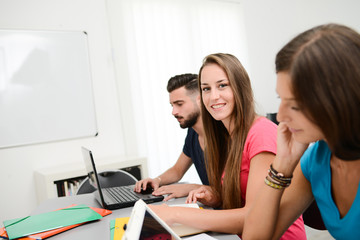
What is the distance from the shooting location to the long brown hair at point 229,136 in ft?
4.44

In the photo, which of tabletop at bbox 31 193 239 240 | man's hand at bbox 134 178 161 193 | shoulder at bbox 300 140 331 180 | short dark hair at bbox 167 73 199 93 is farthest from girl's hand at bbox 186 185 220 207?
short dark hair at bbox 167 73 199 93

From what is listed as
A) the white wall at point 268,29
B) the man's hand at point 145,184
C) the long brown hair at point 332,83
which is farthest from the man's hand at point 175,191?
the white wall at point 268,29

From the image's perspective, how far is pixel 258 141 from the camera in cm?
127

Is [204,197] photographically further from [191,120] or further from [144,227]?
[191,120]

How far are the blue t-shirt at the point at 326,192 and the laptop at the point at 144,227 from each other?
449 millimetres

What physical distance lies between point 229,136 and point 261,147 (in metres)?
0.33

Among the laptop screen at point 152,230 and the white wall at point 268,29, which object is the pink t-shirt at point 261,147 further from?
the white wall at point 268,29

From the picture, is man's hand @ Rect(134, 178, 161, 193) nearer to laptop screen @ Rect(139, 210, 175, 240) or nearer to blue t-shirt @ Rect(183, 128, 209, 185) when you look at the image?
blue t-shirt @ Rect(183, 128, 209, 185)

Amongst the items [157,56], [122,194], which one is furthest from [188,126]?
[157,56]

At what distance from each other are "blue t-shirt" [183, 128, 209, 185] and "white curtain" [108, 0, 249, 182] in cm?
139

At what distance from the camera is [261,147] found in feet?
4.06

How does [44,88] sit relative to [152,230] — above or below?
above

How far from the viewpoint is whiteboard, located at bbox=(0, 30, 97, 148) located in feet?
9.37

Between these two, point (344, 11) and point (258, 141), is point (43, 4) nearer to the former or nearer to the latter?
point (258, 141)
